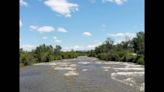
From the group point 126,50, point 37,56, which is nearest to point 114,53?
point 126,50

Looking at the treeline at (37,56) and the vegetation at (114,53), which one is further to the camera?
the vegetation at (114,53)

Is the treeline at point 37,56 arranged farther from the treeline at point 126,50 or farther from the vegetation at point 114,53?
the treeline at point 126,50

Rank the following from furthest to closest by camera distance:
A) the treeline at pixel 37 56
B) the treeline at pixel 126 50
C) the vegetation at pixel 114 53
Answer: the treeline at pixel 126 50
the vegetation at pixel 114 53
the treeline at pixel 37 56

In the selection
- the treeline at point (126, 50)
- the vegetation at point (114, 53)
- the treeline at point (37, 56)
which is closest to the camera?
the treeline at point (37, 56)

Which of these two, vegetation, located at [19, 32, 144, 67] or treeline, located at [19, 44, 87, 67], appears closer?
treeline, located at [19, 44, 87, 67]

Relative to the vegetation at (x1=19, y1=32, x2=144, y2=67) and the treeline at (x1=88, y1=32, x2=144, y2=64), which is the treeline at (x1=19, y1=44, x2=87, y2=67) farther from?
the treeline at (x1=88, y1=32, x2=144, y2=64)

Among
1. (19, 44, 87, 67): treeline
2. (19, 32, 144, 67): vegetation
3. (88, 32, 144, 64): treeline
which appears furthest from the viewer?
(88, 32, 144, 64): treeline

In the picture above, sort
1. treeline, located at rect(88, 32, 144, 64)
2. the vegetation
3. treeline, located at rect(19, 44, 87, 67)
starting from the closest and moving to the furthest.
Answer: treeline, located at rect(19, 44, 87, 67) < the vegetation < treeline, located at rect(88, 32, 144, 64)

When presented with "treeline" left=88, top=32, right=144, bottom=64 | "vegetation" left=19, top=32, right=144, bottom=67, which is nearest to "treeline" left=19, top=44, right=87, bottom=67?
"vegetation" left=19, top=32, right=144, bottom=67

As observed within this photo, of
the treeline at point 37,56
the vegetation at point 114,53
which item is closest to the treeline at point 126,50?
the vegetation at point 114,53

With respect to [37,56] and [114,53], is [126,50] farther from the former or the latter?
[37,56]
